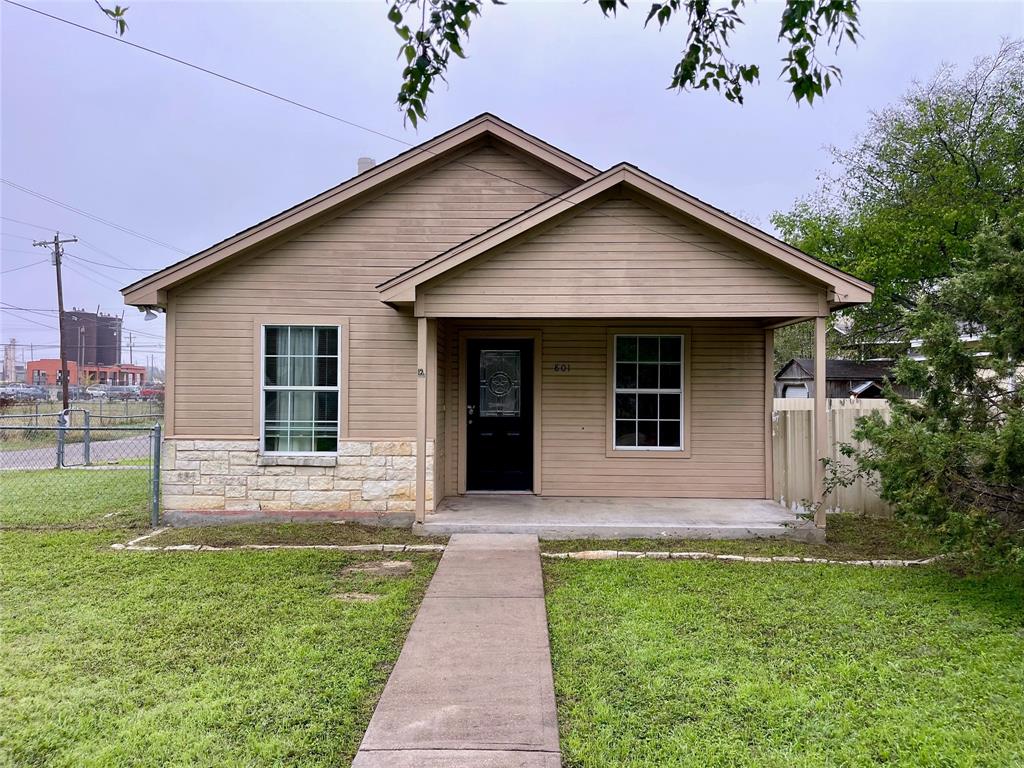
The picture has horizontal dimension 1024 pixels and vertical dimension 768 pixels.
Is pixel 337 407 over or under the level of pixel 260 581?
over

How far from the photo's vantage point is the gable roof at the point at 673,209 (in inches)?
247

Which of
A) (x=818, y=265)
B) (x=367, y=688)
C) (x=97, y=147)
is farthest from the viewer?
(x=97, y=147)

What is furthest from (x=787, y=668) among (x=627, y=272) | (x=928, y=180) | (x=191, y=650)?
(x=928, y=180)

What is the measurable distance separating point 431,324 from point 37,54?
22.3 feet

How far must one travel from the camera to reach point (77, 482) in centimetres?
1070

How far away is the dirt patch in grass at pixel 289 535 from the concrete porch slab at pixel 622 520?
0.35m

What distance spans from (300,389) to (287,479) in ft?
3.68

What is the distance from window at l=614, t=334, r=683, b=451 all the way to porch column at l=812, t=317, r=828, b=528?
2.01 m

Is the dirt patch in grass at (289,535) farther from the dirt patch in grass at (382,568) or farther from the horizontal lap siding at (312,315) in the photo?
the horizontal lap siding at (312,315)

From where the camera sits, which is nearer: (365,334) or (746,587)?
(746,587)

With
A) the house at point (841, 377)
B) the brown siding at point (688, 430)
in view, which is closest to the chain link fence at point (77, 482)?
the brown siding at point (688, 430)

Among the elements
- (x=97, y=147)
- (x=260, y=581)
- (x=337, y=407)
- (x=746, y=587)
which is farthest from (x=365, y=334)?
(x=97, y=147)

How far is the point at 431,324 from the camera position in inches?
280

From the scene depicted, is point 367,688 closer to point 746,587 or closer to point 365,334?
point 746,587
